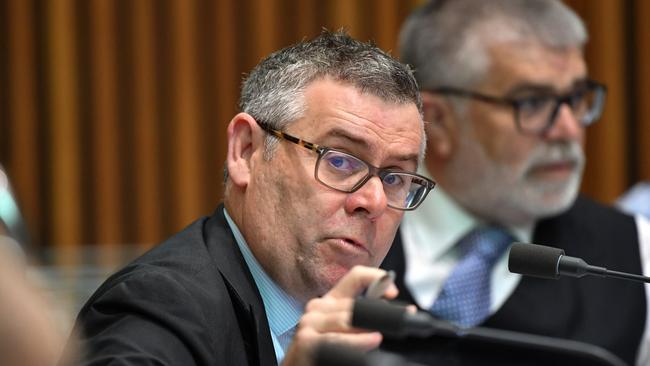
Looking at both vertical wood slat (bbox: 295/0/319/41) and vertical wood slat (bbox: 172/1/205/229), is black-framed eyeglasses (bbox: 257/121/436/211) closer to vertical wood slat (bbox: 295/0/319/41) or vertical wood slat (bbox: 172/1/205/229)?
vertical wood slat (bbox: 172/1/205/229)

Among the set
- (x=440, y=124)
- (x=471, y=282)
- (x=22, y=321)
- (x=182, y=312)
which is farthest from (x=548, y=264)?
(x=440, y=124)

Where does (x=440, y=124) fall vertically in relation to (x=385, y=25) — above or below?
below

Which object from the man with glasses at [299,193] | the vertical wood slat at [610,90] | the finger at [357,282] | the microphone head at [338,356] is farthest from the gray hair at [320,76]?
the vertical wood slat at [610,90]

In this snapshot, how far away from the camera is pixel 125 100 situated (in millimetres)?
3770

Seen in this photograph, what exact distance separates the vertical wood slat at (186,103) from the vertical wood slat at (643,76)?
176cm

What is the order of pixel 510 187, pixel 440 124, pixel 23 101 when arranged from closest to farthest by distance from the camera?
pixel 510 187
pixel 440 124
pixel 23 101

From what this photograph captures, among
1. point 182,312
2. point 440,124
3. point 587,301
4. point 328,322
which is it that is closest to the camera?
point 328,322

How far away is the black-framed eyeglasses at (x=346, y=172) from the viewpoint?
1.92 metres

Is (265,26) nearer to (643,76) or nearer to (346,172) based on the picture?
(643,76)

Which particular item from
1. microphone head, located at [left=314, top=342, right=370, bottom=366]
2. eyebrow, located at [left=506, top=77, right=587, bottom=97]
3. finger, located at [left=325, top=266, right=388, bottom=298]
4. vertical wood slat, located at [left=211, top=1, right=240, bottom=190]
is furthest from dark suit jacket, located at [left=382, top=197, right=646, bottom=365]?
microphone head, located at [left=314, top=342, right=370, bottom=366]

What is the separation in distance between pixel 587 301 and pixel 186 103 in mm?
1621

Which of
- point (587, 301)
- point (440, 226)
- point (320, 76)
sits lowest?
point (587, 301)

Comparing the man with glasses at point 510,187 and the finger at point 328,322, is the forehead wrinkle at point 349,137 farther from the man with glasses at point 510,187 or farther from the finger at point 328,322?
the man with glasses at point 510,187

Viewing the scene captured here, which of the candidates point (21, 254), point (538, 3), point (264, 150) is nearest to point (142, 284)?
point (264, 150)
